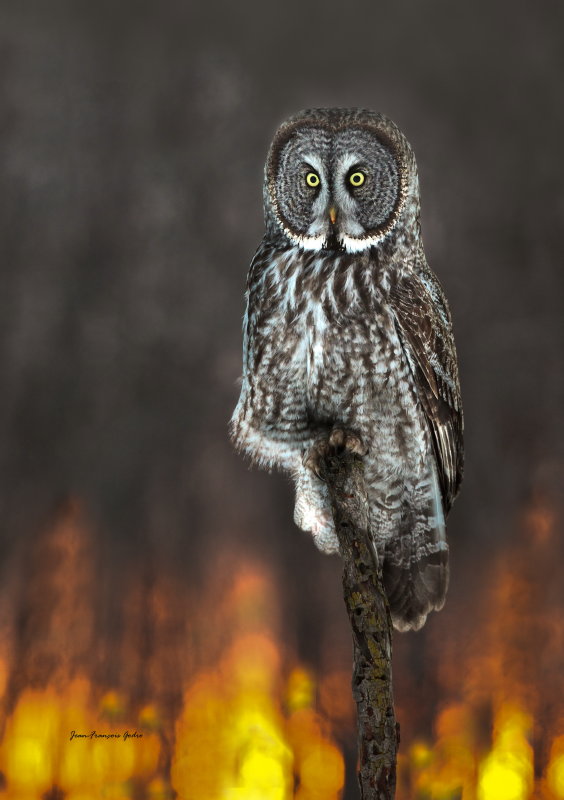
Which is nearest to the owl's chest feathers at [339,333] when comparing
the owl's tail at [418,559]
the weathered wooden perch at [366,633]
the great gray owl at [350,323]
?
the great gray owl at [350,323]

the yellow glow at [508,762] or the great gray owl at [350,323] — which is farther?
the yellow glow at [508,762]

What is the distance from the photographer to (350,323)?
212 cm

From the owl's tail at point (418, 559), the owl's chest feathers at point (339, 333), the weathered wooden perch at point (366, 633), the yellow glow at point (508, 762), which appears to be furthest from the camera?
the yellow glow at point (508, 762)

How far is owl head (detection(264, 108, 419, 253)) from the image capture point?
2172 millimetres

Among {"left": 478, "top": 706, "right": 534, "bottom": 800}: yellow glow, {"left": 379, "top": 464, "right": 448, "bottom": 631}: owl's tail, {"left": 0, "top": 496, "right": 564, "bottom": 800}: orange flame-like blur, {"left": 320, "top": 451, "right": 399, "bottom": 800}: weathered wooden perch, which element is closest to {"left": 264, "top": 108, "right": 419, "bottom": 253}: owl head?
{"left": 320, "top": 451, "right": 399, "bottom": 800}: weathered wooden perch

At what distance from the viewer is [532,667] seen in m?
3.31

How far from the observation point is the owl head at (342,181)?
7.13 feet

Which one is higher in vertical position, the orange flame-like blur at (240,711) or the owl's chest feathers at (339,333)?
the owl's chest feathers at (339,333)

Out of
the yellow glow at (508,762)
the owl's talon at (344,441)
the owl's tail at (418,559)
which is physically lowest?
the yellow glow at (508,762)

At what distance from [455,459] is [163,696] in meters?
1.70

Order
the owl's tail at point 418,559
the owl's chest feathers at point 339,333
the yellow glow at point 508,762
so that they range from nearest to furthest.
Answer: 1. the owl's chest feathers at point 339,333
2. the owl's tail at point 418,559
3. the yellow glow at point 508,762

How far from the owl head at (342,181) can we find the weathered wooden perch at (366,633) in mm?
634

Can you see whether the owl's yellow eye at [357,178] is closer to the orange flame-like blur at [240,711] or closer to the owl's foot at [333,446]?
the owl's foot at [333,446]

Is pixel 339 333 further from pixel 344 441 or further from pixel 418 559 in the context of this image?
pixel 418 559
